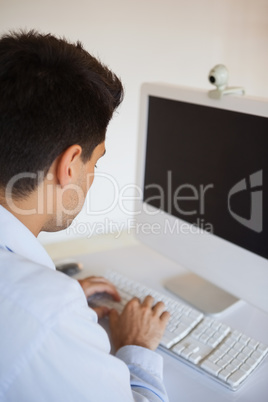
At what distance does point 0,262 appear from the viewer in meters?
0.63

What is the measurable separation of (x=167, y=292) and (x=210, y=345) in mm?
277

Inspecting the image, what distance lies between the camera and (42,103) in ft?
2.22

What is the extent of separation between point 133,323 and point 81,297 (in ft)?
1.24

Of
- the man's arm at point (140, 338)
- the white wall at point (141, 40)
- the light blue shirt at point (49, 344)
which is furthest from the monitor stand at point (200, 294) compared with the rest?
the white wall at point (141, 40)

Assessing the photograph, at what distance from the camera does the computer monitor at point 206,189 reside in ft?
3.12

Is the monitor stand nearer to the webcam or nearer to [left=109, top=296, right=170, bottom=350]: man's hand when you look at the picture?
[left=109, top=296, right=170, bottom=350]: man's hand

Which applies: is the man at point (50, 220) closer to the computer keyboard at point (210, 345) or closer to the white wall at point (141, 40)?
the computer keyboard at point (210, 345)

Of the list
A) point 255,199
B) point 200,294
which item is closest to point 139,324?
point 200,294

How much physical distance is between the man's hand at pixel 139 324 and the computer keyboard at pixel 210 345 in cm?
3

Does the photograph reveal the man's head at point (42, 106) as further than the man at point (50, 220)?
Yes

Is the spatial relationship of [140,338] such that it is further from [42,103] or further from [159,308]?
[42,103]

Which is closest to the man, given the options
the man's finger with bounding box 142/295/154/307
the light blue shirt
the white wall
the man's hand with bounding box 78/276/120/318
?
the light blue shirt

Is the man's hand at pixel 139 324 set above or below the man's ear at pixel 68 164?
below

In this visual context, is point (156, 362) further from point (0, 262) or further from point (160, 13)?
point (160, 13)
